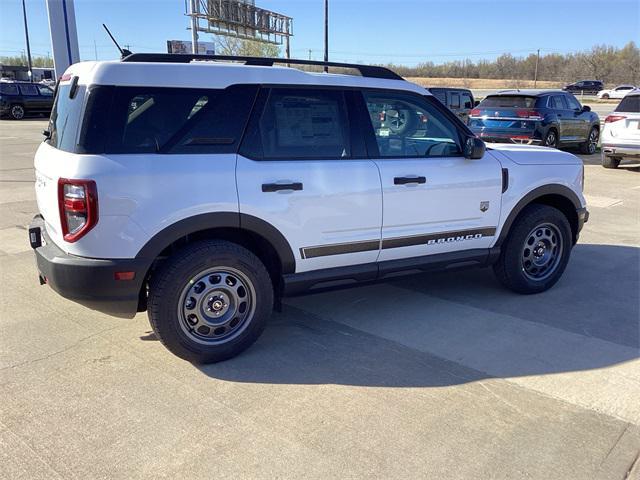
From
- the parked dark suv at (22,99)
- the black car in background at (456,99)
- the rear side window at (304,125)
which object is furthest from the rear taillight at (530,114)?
the parked dark suv at (22,99)

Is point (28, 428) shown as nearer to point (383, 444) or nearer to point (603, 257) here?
point (383, 444)

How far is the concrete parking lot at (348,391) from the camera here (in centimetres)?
267

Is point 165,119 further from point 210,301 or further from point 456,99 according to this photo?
point 456,99

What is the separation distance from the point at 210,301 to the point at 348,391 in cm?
106

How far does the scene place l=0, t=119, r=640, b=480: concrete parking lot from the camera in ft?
8.76

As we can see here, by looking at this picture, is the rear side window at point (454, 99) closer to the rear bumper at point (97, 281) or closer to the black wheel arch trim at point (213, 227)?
the black wheel arch trim at point (213, 227)

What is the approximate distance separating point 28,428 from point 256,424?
1.19 meters

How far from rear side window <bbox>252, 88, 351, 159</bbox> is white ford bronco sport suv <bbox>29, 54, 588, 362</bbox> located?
0.03 ft

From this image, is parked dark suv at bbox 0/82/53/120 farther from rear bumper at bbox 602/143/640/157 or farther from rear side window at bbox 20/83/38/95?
rear bumper at bbox 602/143/640/157

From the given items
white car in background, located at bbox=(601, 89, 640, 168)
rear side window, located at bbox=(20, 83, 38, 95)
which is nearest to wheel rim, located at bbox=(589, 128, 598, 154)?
white car in background, located at bbox=(601, 89, 640, 168)

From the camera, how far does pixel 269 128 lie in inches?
143

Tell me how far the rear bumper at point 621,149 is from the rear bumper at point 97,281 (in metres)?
11.9

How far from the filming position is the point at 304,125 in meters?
3.81

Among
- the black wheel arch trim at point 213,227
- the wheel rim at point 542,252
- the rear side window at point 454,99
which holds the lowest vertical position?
the wheel rim at point 542,252
